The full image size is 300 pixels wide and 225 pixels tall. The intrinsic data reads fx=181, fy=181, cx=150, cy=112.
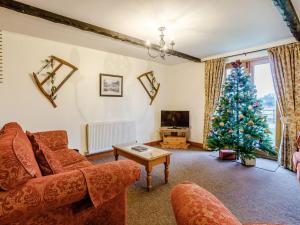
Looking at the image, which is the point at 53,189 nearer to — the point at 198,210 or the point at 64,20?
the point at 198,210

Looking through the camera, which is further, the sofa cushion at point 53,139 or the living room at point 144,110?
the sofa cushion at point 53,139

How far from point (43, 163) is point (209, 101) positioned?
3.91 metres

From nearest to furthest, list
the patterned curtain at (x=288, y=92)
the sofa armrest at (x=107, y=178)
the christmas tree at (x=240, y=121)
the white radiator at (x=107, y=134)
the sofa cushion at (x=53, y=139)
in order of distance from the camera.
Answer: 1. the sofa armrest at (x=107, y=178)
2. the sofa cushion at (x=53, y=139)
3. the patterned curtain at (x=288, y=92)
4. the christmas tree at (x=240, y=121)
5. the white radiator at (x=107, y=134)

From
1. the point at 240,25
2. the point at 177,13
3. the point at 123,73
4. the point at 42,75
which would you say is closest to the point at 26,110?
the point at 42,75

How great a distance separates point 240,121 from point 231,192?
163 centimetres

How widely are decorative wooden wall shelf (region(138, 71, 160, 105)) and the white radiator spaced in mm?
1032

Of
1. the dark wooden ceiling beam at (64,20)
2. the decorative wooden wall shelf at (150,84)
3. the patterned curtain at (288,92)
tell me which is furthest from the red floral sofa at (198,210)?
the decorative wooden wall shelf at (150,84)

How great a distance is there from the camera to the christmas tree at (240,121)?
3.51 metres

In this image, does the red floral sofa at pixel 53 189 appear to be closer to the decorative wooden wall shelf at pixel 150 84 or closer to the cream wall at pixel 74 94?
the cream wall at pixel 74 94

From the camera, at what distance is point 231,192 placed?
2.49 m

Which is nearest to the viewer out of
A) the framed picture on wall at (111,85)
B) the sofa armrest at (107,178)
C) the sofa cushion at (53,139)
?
the sofa armrest at (107,178)

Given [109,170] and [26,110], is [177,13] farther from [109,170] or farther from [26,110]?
[26,110]

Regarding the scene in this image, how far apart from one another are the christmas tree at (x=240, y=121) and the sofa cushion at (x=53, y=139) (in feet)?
9.59

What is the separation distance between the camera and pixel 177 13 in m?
2.44
